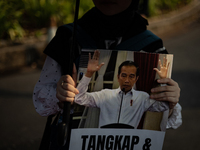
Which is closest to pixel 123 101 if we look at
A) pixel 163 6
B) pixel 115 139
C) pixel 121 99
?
pixel 121 99

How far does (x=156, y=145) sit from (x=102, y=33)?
59 centimetres

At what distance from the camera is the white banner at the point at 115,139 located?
1.21 metres

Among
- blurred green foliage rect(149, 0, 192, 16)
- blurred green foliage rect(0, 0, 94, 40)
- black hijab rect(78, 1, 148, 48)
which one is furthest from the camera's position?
blurred green foliage rect(149, 0, 192, 16)

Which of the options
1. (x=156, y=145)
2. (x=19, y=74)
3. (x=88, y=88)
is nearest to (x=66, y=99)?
(x=88, y=88)

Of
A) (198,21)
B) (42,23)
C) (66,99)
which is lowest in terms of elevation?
(66,99)

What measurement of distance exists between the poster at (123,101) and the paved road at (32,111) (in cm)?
209

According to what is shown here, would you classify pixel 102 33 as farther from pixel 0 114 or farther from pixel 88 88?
pixel 0 114

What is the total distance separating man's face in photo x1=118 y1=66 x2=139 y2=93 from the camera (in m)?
1.24

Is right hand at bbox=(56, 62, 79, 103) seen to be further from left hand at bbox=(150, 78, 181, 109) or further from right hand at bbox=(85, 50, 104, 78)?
left hand at bbox=(150, 78, 181, 109)

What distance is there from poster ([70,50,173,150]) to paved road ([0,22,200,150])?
209 centimetres

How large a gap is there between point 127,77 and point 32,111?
293 cm

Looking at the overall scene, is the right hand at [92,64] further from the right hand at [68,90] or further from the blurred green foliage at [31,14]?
the blurred green foliage at [31,14]

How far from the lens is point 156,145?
1.26m

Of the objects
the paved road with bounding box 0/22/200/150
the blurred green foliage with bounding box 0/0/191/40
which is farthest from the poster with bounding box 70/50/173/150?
the blurred green foliage with bounding box 0/0/191/40
